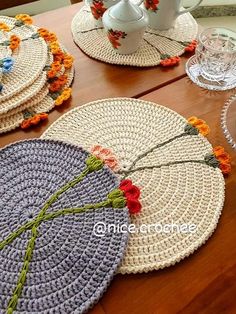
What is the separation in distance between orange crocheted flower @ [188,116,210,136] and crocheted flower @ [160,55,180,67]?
179 millimetres

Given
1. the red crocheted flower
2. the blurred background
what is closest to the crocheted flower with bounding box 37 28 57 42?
the red crocheted flower

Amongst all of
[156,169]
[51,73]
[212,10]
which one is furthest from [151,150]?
[212,10]

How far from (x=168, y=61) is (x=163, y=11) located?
0.13m

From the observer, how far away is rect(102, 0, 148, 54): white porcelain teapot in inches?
31.3

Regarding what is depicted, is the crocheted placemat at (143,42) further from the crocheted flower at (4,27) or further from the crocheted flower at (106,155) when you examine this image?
the crocheted flower at (106,155)

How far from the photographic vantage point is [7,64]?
769mm

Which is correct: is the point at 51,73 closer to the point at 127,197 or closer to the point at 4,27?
the point at 4,27

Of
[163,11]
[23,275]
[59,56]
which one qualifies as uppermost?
[163,11]

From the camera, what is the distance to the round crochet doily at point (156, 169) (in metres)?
0.55

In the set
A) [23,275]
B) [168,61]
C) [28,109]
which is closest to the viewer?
[23,275]

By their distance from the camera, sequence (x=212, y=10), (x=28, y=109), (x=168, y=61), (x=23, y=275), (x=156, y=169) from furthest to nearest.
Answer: (x=212, y=10)
(x=168, y=61)
(x=28, y=109)
(x=156, y=169)
(x=23, y=275)

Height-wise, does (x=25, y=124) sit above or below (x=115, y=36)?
below

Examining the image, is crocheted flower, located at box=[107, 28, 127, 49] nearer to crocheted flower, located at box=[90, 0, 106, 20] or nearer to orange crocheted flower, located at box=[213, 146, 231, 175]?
crocheted flower, located at box=[90, 0, 106, 20]

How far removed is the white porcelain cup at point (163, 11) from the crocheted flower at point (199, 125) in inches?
11.9
